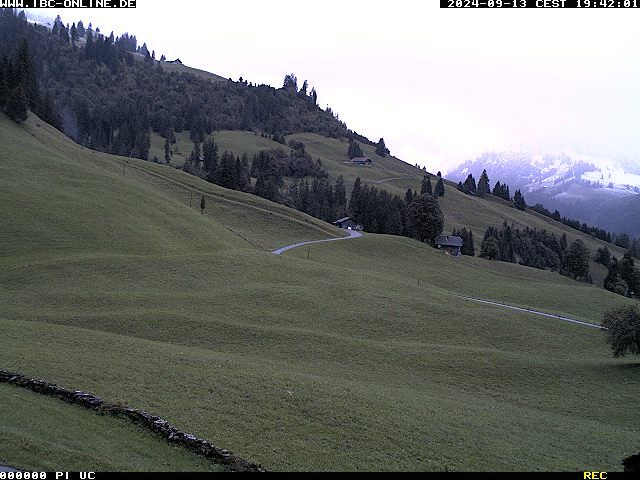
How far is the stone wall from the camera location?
63.8 feet

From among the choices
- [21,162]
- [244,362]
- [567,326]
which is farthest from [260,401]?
[21,162]

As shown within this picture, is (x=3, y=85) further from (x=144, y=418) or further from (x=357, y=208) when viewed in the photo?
(x=144, y=418)

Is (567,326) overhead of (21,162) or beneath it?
A: beneath

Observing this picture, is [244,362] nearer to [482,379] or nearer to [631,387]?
[482,379]

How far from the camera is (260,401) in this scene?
1032 inches

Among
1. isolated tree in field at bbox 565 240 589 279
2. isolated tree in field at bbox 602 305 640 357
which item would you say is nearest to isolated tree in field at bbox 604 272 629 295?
isolated tree in field at bbox 565 240 589 279

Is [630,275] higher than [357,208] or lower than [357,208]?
lower

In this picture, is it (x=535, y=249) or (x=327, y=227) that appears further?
(x=535, y=249)

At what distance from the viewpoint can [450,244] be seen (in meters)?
120

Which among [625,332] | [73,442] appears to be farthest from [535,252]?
[73,442]

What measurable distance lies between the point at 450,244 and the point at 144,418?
106505mm

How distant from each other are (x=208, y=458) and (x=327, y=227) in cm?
10340

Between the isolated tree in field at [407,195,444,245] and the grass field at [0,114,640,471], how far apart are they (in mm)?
32017

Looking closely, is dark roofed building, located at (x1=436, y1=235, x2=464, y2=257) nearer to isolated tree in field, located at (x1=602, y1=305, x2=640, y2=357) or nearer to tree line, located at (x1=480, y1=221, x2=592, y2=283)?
tree line, located at (x1=480, y1=221, x2=592, y2=283)
